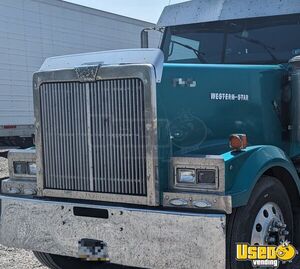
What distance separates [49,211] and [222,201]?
145cm

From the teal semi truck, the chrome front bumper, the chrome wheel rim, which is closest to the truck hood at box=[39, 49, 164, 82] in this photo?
the teal semi truck

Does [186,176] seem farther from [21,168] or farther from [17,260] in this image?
[17,260]

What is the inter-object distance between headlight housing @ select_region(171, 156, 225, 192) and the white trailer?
9.05 m

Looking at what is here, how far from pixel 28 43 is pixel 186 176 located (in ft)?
31.8

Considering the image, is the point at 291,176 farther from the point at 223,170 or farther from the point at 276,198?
the point at 223,170

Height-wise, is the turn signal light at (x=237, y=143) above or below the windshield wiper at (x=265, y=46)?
below

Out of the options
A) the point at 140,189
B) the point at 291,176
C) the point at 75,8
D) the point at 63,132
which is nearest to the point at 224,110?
the point at 291,176

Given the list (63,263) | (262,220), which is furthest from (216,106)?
(63,263)

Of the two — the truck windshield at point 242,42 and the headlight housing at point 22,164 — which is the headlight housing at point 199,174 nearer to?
the headlight housing at point 22,164

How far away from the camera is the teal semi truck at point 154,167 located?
364 centimetres

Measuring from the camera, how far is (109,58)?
3.97 meters

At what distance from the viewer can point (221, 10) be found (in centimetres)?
555

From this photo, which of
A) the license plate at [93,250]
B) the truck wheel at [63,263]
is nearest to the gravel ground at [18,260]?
the truck wheel at [63,263]

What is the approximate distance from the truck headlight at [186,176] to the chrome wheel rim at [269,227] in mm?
607
